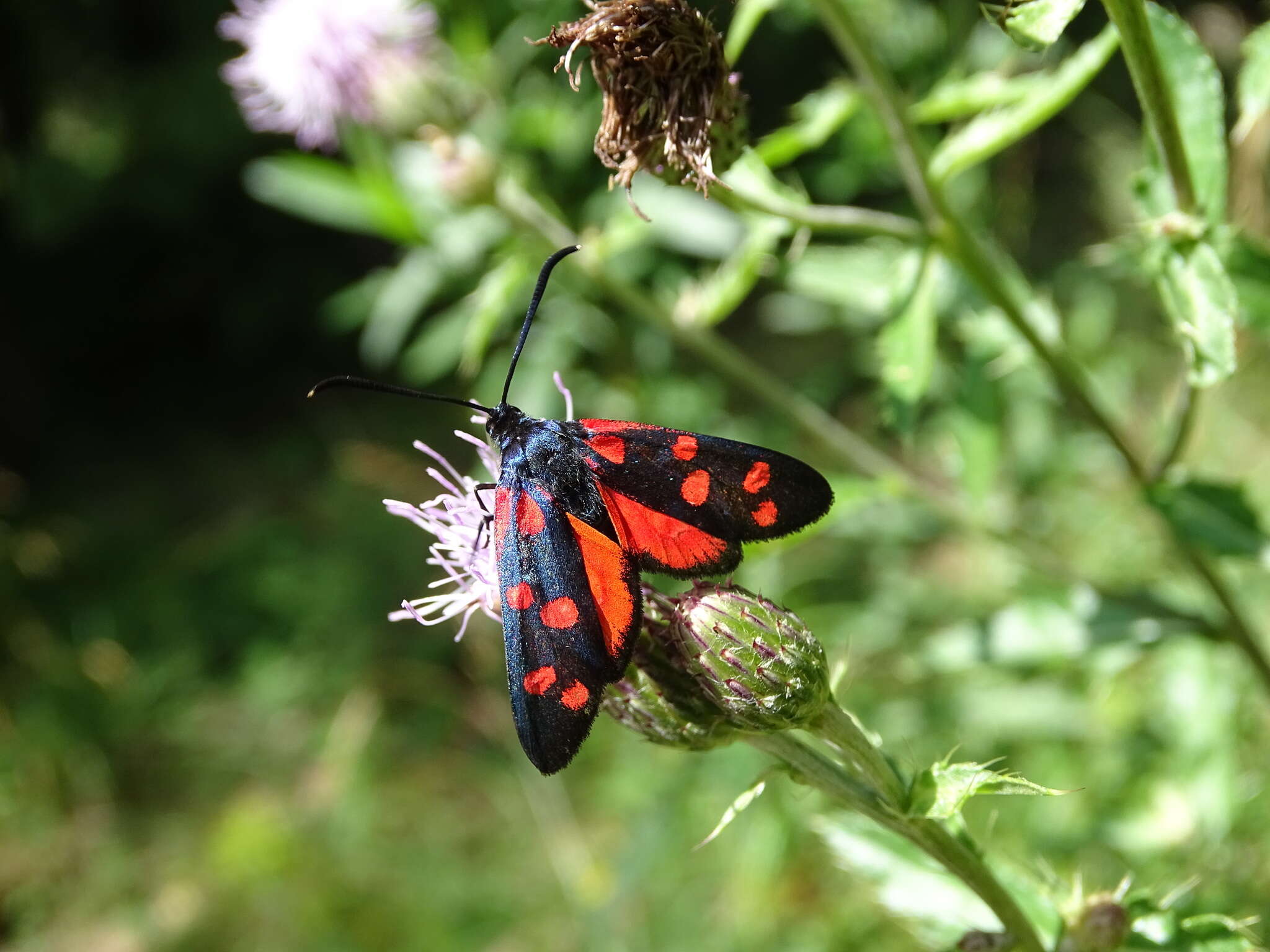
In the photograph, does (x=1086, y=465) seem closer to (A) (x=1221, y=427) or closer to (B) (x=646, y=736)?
(A) (x=1221, y=427)

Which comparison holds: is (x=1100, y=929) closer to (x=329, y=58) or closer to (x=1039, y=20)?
(x=1039, y=20)

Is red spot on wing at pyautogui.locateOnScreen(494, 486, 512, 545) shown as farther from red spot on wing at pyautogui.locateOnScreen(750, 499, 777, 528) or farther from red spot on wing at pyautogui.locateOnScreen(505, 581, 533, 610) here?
red spot on wing at pyautogui.locateOnScreen(750, 499, 777, 528)

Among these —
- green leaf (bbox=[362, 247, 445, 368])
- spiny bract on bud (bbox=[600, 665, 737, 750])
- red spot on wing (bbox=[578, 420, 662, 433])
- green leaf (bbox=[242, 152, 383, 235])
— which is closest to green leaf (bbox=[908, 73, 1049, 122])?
red spot on wing (bbox=[578, 420, 662, 433])

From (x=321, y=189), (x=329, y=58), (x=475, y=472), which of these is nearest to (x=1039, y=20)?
(x=329, y=58)

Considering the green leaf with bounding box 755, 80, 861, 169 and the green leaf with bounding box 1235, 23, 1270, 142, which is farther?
the green leaf with bounding box 755, 80, 861, 169

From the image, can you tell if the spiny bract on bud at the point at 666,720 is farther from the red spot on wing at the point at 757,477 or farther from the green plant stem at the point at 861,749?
the red spot on wing at the point at 757,477

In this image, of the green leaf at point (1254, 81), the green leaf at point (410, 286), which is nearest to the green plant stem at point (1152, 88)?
the green leaf at point (1254, 81)
